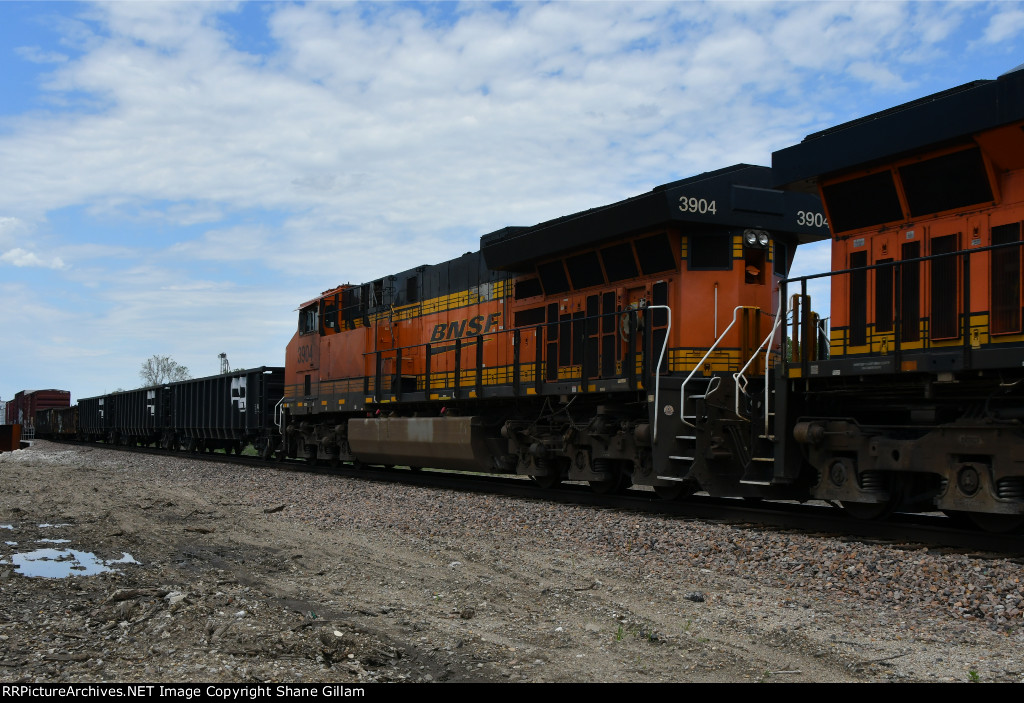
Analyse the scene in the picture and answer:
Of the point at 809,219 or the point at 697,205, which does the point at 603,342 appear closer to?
the point at 697,205

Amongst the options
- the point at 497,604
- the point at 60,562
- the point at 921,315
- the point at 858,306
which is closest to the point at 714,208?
the point at 858,306

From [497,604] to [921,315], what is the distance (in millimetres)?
5086

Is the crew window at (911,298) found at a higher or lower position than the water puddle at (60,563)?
higher

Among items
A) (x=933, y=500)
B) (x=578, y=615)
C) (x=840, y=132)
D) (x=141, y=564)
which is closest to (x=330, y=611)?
(x=578, y=615)

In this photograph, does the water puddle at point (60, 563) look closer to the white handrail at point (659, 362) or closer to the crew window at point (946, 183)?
the white handrail at point (659, 362)

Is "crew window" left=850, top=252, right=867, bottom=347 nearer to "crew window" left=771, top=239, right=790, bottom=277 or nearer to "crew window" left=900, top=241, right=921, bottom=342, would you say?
"crew window" left=900, top=241, right=921, bottom=342

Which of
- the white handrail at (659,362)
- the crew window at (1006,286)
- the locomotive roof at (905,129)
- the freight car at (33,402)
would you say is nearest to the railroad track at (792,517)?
the white handrail at (659,362)

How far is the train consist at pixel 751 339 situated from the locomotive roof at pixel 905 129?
22 millimetres

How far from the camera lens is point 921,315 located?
8.30 m

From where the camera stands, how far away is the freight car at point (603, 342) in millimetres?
10844

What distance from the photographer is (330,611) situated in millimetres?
5586

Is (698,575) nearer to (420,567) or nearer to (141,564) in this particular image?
(420,567)

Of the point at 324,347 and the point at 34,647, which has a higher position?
the point at 324,347

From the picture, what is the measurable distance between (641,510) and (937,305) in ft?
13.9
